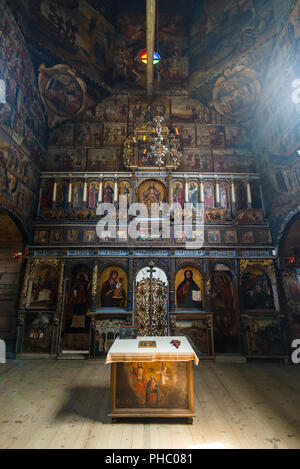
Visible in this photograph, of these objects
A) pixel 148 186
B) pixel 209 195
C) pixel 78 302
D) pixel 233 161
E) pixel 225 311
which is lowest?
pixel 225 311

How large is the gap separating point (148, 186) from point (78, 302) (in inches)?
202

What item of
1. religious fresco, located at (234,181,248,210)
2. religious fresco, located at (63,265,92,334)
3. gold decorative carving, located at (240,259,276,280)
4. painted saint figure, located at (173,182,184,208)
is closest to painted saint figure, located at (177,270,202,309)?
gold decorative carving, located at (240,259,276,280)

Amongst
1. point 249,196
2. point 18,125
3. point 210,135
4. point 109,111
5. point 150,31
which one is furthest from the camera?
point 109,111

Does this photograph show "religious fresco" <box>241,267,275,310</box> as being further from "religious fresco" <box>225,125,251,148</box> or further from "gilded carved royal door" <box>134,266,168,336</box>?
"religious fresco" <box>225,125,251,148</box>

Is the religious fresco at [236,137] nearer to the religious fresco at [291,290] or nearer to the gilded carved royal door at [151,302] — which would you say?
the religious fresco at [291,290]

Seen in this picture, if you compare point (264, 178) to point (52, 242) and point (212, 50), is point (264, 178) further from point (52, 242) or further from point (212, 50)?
point (52, 242)

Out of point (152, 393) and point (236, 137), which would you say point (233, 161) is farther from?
point (152, 393)

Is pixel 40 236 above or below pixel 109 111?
below

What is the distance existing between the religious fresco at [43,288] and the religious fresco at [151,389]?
5224 mm

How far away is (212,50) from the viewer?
9.79 metres

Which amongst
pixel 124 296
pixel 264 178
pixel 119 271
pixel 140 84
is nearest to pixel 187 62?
pixel 140 84

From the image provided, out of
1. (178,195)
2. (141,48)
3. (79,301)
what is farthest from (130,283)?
(141,48)

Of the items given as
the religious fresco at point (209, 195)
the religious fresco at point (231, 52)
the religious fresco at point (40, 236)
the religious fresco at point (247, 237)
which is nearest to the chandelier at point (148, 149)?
the religious fresco at point (209, 195)

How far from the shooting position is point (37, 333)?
321 inches
